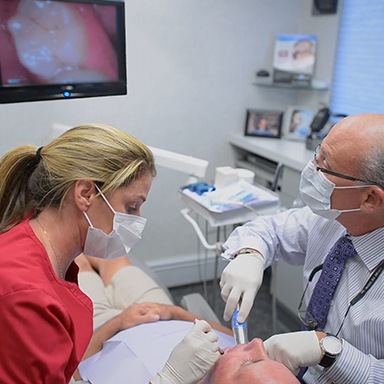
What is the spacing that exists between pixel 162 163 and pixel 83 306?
72cm

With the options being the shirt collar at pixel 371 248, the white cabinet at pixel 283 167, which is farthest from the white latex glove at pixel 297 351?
the white cabinet at pixel 283 167

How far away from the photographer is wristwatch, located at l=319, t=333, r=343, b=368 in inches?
42.4

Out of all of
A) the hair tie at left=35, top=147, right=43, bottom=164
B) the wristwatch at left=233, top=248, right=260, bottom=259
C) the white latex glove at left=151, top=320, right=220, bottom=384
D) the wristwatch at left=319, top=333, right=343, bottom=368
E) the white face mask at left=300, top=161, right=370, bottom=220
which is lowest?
the white latex glove at left=151, top=320, right=220, bottom=384

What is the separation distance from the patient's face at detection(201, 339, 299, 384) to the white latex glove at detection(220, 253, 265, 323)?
→ 0.13 m

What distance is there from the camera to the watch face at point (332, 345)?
42.3 inches

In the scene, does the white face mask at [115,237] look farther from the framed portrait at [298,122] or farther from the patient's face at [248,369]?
the framed portrait at [298,122]

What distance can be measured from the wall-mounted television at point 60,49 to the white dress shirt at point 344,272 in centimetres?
77

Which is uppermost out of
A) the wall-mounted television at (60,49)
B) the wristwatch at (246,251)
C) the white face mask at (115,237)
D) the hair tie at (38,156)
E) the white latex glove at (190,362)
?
the wall-mounted television at (60,49)

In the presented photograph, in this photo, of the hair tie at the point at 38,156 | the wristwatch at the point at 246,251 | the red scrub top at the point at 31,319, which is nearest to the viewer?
the red scrub top at the point at 31,319

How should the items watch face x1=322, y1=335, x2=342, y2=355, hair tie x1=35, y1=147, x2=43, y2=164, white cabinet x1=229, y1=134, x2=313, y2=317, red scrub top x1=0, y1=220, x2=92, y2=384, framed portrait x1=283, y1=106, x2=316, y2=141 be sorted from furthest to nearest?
framed portrait x1=283, y1=106, x2=316, y2=141, white cabinet x1=229, y1=134, x2=313, y2=317, hair tie x1=35, y1=147, x2=43, y2=164, watch face x1=322, y1=335, x2=342, y2=355, red scrub top x1=0, y1=220, x2=92, y2=384

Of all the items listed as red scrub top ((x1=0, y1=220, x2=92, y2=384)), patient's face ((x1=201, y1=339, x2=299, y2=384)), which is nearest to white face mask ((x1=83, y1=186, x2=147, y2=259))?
red scrub top ((x1=0, y1=220, x2=92, y2=384))

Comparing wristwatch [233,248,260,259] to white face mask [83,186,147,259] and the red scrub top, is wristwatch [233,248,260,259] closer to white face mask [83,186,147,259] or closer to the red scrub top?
white face mask [83,186,147,259]

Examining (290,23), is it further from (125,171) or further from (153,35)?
(125,171)

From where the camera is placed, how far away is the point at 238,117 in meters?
2.81
